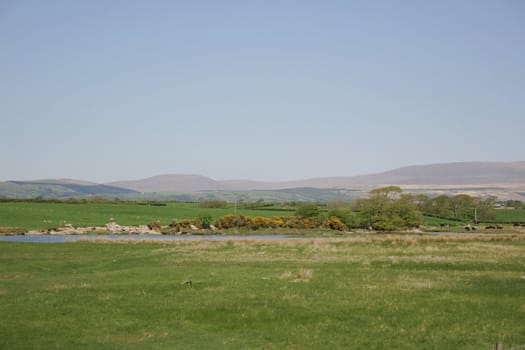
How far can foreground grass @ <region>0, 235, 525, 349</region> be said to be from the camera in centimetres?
1853

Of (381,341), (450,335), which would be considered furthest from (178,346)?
(450,335)

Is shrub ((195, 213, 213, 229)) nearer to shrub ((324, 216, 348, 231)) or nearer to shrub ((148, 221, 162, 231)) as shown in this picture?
shrub ((148, 221, 162, 231))

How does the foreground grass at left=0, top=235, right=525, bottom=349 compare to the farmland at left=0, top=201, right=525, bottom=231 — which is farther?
the farmland at left=0, top=201, right=525, bottom=231

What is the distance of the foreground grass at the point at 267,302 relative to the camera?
18.5 meters

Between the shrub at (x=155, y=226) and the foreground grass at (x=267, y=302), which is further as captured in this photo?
the shrub at (x=155, y=226)

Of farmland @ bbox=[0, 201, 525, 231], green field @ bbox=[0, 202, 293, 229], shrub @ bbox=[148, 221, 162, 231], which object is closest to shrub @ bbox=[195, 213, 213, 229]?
farmland @ bbox=[0, 201, 525, 231]

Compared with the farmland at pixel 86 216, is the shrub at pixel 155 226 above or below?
below

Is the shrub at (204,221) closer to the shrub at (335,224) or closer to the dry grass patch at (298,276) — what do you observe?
the shrub at (335,224)

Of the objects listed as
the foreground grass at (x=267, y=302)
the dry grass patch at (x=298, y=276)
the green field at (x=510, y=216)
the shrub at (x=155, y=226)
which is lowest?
the green field at (x=510, y=216)

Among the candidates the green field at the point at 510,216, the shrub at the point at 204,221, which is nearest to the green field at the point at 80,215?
the shrub at the point at 204,221

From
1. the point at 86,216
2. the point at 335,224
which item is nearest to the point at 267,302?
the point at 335,224

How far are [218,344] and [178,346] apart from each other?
124cm

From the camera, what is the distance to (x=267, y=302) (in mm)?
23594

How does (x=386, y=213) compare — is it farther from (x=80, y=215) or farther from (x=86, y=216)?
(x=80, y=215)
